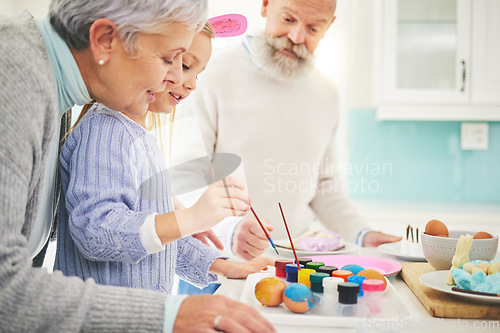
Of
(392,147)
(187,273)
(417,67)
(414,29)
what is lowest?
(187,273)

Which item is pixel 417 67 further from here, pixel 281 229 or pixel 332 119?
pixel 281 229

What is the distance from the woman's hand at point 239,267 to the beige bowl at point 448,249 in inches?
10.3

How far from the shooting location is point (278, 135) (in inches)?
48.4

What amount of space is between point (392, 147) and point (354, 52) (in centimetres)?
50

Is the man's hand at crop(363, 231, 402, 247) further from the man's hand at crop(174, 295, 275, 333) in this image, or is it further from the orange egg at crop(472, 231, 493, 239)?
the man's hand at crop(174, 295, 275, 333)

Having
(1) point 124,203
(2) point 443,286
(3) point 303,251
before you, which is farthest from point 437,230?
(1) point 124,203

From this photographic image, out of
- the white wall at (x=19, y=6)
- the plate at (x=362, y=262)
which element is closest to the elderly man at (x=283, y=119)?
the plate at (x=362, y=262)

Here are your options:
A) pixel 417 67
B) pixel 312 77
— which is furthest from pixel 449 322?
pixel 417 67

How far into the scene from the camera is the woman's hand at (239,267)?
809mm

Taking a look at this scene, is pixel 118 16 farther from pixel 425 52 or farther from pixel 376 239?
pixel 425 52

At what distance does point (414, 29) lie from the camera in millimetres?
2051

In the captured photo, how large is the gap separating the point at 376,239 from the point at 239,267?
0.45 meters

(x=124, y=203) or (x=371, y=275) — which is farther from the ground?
(x=124, y=203)

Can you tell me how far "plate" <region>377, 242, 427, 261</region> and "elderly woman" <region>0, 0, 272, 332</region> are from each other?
1.75 ft
